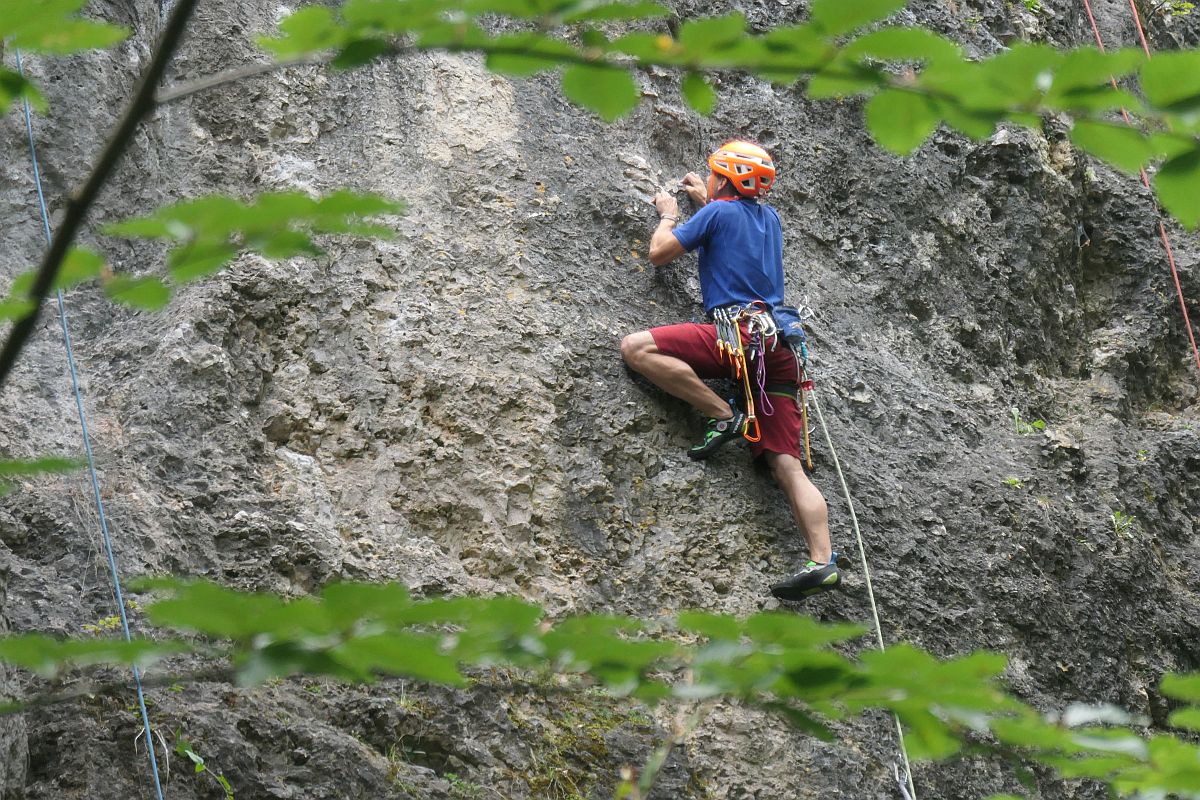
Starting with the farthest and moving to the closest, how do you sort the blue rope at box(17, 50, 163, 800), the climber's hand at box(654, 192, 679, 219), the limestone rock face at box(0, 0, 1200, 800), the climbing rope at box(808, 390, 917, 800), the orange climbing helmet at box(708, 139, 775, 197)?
the climber's hand at box(654, 192, 679, 219) → the orange climbing helmet at box(708, 139, 775, 197) → the climbing rope at box(808, 390, 917, 800) → the limestone rock face at box(0, 0, 1200, 800) → the blue rope at box(17, 50, 163, 800)

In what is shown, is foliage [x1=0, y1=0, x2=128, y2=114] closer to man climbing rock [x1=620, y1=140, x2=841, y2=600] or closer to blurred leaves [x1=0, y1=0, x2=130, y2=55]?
blurred leaves [x1=0, y1=0, x2=130, y2=55]

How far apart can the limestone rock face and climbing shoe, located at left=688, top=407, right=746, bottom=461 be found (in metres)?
0.08

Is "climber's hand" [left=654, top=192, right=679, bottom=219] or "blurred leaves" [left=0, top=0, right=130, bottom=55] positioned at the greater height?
"blurred leaves" [left=0, top=0, right=130, bottom=55]

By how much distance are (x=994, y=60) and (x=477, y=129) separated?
501 centimetres

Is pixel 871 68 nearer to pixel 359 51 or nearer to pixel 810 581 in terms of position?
pixel 359 51

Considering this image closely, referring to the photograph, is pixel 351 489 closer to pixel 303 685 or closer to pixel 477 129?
pixel 303 685

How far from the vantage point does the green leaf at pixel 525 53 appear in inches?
53.7

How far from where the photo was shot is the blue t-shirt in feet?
18.3

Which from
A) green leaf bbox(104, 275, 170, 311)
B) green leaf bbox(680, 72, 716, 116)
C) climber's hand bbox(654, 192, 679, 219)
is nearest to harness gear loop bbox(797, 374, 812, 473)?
climber's hand bbox(654, 192, 679, 219)

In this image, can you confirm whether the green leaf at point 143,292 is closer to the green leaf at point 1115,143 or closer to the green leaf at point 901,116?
the green leaf at point 901,116

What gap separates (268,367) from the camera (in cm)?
510

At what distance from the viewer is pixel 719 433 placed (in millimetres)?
5383

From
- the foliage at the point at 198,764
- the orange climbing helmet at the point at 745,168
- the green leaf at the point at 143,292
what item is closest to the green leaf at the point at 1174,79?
the green leaf at the point at 143,292

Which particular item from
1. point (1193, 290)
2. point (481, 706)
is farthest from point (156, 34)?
point (1193, 290)
